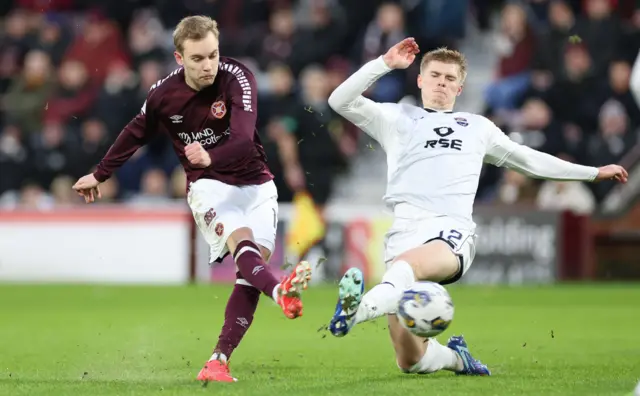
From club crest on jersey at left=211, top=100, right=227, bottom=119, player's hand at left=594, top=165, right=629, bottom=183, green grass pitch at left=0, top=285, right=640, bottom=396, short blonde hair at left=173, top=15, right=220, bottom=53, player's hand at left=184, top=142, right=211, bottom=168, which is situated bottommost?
green grass pitch at left=0, top=285, right=640, bottom=396

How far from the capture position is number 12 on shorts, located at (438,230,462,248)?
7.17 metres

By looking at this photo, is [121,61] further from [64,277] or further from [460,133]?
[460,133]

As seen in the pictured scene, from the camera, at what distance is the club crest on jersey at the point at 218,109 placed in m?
7.54

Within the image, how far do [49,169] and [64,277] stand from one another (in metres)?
1.85

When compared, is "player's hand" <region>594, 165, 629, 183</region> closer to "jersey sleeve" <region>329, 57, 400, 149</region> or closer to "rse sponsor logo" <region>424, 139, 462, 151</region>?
"rse sponsor logo" <region>424, 139, 462, 151</region>

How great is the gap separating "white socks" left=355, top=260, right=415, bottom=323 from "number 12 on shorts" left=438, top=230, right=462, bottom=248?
0.29 meters

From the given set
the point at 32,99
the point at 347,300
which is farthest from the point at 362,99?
the point at 32,99

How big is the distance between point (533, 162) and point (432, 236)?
0.81 metres

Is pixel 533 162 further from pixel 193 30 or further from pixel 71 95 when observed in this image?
pixel 71 95

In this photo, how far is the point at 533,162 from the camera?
755 centimetres

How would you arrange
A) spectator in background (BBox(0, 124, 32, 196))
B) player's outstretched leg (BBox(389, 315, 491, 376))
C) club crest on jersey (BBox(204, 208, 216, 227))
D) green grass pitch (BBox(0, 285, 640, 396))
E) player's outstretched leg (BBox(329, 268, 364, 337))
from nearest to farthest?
player's outstretched leg (BBox(329, 268, 364, 337)) → green grass pitch (BBox(0, 285, 640, 396)) → player's outstretched leg (BBox(389, 315, 491, 376)) → club crest on jersey (BBox(204, 208, 216, 227)) → spectator in background (BBox(0, 124, 32, 196))

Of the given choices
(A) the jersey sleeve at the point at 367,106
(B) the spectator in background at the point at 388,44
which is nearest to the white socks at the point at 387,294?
(A) the jersey sleeve at the point at 367,106

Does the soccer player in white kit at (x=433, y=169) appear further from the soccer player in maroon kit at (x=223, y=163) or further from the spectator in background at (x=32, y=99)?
the spectator in background at (x=32, y=99)

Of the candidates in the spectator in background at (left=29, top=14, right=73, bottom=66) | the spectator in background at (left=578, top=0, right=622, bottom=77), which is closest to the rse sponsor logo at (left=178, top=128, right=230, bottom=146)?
the spectator in background at (left=578, top=0, right=622, bottom=77)
